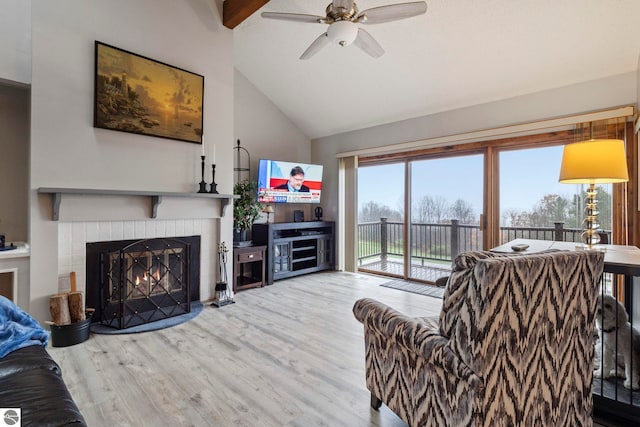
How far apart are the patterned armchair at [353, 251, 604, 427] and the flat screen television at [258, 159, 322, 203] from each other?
3.44 m

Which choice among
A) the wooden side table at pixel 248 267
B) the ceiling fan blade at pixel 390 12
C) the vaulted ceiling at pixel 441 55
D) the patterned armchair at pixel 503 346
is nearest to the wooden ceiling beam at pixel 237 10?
the vaulted ceiling at pixel 441 55

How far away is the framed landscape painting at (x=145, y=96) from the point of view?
2877 mm

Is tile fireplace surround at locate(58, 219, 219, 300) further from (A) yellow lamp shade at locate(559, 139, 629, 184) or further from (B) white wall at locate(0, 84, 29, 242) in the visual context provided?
(A) yellow lamp shade at locate(559, 139, 629, 184)

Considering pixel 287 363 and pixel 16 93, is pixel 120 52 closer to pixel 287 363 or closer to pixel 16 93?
pixel 16 93

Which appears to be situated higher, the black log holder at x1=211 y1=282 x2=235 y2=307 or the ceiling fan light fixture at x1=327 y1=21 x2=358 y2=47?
the ceiling fan light fixture at x1=327 y1=21 x2=358 y2=47

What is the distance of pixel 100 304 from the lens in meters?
2.92

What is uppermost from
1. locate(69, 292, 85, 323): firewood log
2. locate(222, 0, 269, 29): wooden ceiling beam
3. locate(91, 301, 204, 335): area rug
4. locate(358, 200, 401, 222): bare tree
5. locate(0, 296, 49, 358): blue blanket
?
locate(222, 0, 269, 29): wooden ceiling beam

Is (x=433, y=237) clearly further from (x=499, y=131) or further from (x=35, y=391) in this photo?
(x=35, y=391)

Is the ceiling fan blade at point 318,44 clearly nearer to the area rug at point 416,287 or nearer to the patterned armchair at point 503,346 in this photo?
the patterned armchair at point 503,346

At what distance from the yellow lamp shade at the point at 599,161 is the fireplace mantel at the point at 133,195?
124 inches

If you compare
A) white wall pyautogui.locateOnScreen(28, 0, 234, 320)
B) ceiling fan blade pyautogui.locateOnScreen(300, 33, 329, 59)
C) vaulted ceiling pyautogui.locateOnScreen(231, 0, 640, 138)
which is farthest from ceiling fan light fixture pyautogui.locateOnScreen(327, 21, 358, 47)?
white wall pyautogui.locateOnScreen(28, 0, 234, 320)

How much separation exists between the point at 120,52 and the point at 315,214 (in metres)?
3.63

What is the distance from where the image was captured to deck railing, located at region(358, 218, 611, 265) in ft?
12.0

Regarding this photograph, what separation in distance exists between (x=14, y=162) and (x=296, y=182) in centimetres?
325
